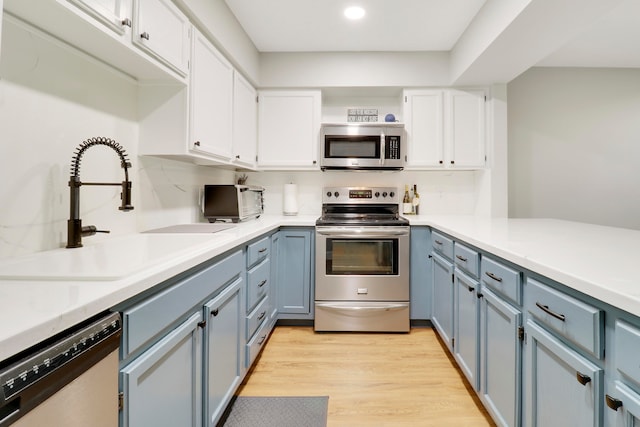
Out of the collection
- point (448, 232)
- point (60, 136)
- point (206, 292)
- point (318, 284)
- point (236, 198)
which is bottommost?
point (318, 284)

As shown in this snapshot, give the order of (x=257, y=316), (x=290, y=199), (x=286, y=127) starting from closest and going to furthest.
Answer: (x=257, y=316)
(x=286, y=127)
(x=290, y=199)

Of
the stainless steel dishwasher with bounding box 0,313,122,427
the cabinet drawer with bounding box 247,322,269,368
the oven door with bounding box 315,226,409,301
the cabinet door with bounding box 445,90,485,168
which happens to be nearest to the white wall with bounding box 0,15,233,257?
the stainless steel dishwasher with bounding box 0,313,122,427

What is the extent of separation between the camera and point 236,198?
7.60ft

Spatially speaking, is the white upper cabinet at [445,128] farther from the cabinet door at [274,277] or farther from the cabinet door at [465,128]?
the cabinet door at [274,277]

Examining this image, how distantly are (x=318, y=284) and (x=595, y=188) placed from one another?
2.92 meters

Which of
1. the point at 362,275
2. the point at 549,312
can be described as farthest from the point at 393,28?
the point at 549,312

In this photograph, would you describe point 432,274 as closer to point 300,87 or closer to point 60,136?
point 300,87

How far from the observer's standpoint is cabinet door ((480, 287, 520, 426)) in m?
1.24

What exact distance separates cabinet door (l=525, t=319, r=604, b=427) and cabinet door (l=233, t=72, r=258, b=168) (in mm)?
2117

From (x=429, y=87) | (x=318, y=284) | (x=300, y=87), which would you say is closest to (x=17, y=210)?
(x=318, y=284)

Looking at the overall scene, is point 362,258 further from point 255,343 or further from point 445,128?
point 445,128

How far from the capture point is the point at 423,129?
116 inches

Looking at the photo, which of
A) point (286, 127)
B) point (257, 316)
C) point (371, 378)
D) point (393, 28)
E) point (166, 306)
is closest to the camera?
point (166, 306)

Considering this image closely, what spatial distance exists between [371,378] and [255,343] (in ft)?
2.39
